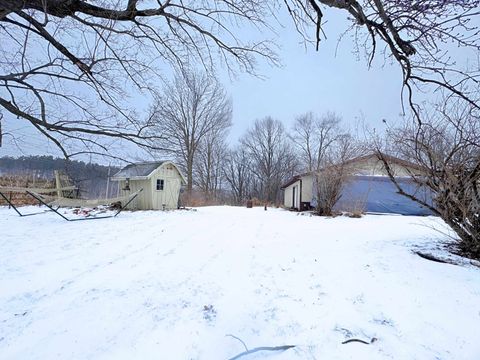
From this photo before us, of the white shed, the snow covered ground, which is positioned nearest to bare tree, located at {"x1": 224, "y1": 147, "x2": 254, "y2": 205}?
the white shed

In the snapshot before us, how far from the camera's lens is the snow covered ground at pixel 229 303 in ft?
5.83

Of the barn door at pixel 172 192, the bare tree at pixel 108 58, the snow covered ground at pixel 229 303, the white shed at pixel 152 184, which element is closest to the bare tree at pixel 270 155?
the barn door at pixel 172 192

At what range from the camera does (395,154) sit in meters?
5.02

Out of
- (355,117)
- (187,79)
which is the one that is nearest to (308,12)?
(187,79)

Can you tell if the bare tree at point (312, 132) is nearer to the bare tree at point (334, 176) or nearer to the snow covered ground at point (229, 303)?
the bare tree at point (334, 176)

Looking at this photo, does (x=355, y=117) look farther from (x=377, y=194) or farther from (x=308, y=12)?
(x=377, y=194)

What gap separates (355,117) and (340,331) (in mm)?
5788

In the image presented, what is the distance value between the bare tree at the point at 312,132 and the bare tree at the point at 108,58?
1100 inches

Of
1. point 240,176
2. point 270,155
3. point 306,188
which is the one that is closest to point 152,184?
point 306,188

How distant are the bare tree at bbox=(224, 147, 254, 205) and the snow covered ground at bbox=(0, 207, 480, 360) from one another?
29.3 m

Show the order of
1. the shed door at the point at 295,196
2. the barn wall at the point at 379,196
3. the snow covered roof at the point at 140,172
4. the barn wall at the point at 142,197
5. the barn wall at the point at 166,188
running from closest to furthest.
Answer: the snow covered roof at the point at 140,172, the barn wall at the point at 142,197, the barn wall at the point at 166,188, the barn wall at the point at 379,196, the shed door at the point at 295,196

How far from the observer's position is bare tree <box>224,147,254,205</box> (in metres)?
33.7

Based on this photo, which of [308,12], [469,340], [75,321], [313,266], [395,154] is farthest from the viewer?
[395,154]

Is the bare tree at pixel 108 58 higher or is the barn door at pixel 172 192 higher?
the bare tree at pixel 108 58
